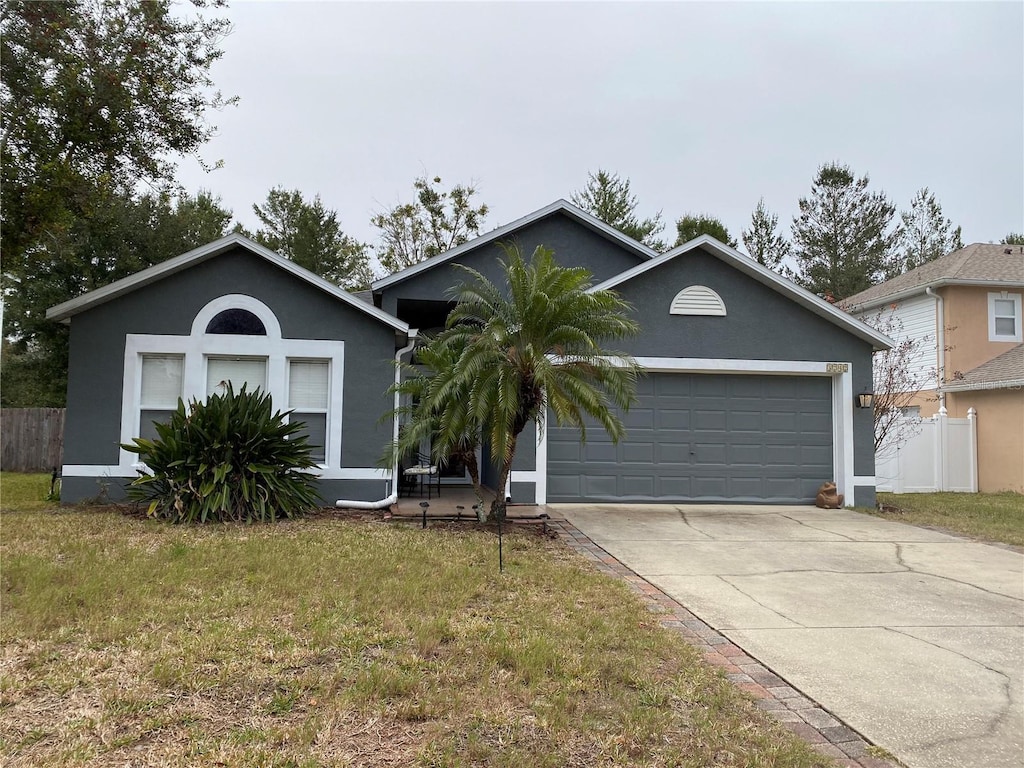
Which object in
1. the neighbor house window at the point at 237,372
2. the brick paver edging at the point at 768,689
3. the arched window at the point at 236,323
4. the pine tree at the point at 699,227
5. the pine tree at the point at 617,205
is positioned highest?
the pine tree at the point at 617,205

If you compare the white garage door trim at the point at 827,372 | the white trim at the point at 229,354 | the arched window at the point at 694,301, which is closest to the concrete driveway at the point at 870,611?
the white garage door trim at the point at 827,372

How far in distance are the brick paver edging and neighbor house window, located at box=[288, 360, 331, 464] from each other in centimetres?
602

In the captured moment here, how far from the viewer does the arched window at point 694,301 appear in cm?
1182

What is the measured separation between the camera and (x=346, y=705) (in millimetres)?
3541

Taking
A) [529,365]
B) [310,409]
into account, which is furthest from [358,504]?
[529,365]

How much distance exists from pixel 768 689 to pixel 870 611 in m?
2.35

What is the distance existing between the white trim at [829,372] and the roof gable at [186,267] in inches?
193

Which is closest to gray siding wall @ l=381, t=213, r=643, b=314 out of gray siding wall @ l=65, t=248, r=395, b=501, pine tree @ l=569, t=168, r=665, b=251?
gray siding wall @ l=65, t=248, r=395, b=501

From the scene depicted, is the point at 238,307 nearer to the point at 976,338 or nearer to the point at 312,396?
the point at 312,396

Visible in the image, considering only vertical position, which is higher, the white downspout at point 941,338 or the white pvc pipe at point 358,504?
the white downspout at point 941,338

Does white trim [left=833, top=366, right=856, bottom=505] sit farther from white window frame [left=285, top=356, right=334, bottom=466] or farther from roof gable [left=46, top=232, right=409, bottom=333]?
white window frame [left=285, top=356, right=334, bottom=466]

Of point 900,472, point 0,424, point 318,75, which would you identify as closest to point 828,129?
point 900,472

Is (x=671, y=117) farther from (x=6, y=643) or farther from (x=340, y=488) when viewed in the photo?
(x=6, y=643)

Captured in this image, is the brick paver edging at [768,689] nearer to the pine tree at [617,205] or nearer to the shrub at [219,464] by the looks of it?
the shrub at [219,464]
